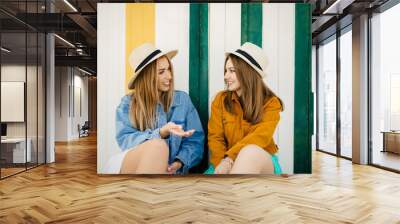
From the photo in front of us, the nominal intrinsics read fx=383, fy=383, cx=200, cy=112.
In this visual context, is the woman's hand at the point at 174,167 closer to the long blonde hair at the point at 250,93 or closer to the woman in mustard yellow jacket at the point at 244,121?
the woman in mustard yellow jacket at the point at 244,121

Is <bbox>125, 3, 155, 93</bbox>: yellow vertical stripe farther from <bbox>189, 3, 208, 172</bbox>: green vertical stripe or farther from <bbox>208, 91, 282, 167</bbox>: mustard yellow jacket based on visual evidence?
<bbox>208, 91, 282, 167</bbox>: mustard yellow jacket

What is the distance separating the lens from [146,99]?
20.7ft

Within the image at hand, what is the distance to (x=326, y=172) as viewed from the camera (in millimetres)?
7113

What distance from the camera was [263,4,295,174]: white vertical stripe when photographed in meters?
6.41

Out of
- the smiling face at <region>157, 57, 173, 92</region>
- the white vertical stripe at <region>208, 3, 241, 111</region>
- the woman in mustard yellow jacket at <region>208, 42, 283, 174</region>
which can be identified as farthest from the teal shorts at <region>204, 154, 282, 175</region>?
the smiling face at <region>157, 57, 173, 92</region>

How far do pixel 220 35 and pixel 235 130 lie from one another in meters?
1.61

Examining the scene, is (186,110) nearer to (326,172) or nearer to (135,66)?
(135,66)

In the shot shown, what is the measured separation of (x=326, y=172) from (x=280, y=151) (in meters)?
1.31

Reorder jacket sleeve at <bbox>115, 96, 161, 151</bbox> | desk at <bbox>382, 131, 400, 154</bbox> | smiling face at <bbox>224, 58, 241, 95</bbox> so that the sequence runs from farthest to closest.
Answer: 1. desk at <bbox>382, 131, 400, 154</bbox>
2. smiling face at <bbox>224, 58, 241, 95</bbox>
3. jacket sleeve at <bbox>115, 96, 161, 151</bbox>

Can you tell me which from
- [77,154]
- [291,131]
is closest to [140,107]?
[291,131]

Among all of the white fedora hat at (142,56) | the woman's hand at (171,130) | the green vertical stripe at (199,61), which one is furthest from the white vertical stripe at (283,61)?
the white fedora hat at (142,56)

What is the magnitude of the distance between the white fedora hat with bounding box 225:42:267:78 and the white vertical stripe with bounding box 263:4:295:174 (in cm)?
10

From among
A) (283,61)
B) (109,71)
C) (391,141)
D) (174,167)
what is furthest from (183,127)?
(391,141)

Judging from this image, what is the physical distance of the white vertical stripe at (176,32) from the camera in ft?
20.9
